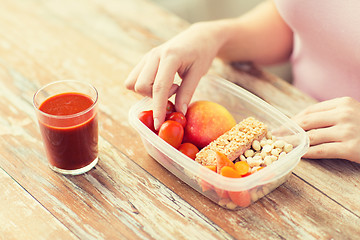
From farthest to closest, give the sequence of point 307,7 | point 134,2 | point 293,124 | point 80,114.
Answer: point 134,2 < point 307,7 < point 293,124 < point 80,114

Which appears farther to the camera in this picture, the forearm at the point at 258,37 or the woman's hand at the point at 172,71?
the forearm at the point at 258,37

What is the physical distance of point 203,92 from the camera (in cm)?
108

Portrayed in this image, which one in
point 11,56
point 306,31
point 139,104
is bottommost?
point 11,56

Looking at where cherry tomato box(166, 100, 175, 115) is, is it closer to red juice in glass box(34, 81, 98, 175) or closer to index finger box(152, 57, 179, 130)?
index finger box(152, 57, 179, 130)

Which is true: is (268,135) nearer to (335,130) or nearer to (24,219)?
(335,130)

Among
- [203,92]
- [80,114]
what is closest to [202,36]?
[203,92]

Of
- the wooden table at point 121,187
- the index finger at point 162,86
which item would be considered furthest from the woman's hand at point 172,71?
the wooden table at point 121,187

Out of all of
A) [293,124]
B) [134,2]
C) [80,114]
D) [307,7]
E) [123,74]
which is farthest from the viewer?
[134,2]

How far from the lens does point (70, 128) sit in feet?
2.64

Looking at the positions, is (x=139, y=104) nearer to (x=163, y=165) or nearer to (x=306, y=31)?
(x=163, y=165)

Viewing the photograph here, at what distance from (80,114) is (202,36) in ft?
1.27

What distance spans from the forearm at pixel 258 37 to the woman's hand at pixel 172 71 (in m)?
0.15

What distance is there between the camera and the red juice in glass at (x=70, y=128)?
2.64ft

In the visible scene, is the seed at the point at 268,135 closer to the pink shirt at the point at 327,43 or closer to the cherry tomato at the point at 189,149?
the cherry tomato at the point at 189,149
